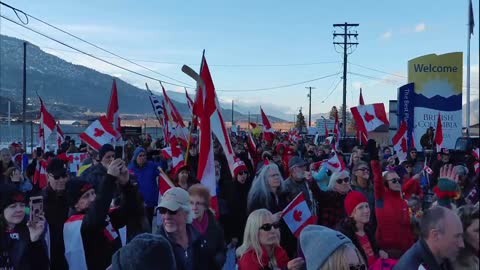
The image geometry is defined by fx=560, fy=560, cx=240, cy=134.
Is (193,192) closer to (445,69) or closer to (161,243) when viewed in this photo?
(161,243)

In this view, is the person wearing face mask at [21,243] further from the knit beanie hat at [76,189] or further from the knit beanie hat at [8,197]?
the knit beanie hat at [76,189]

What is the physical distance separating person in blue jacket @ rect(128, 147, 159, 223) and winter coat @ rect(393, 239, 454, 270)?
6600 millimetres

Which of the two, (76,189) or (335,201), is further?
(335,201)

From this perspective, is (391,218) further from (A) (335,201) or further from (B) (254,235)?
(B) (254,235)

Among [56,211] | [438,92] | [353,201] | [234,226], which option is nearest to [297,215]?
[353,201]

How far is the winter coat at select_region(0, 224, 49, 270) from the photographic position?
160 inches

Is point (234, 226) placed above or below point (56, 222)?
below

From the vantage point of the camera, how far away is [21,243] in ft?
13.5

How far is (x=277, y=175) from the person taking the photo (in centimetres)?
654

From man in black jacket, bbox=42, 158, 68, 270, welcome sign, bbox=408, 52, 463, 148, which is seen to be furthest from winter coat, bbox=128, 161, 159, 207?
welcome sign, bbox=408, 52, 463, 148

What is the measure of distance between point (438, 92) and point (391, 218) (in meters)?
18.3

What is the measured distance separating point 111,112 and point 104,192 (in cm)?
637

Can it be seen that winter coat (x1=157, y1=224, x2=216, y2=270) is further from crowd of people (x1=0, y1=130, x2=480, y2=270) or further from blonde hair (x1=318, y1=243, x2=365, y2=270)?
blonde hair (x1=318, y1=243, x2=365, y2=270)

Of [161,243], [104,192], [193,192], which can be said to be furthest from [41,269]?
[161,243]
